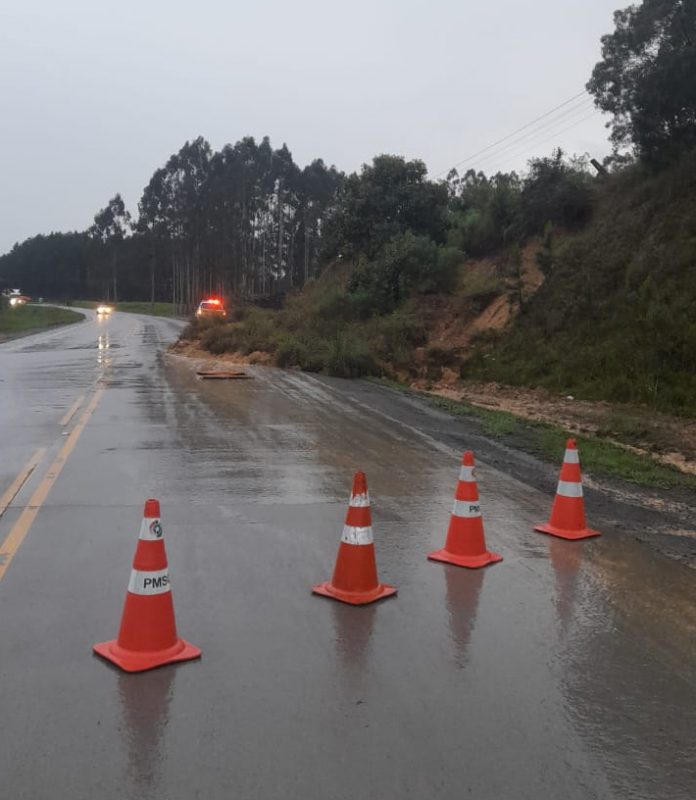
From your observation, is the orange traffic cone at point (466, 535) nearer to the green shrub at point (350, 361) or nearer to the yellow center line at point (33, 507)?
the yellow center line at point (33, 507)

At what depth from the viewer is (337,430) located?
41.9 ft

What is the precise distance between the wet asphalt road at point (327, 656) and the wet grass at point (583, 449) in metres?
2.04

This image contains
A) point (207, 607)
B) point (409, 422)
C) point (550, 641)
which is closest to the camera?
point (550, 641)

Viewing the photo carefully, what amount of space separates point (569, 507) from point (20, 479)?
216 inches

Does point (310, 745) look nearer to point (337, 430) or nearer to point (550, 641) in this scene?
point (550, 641)

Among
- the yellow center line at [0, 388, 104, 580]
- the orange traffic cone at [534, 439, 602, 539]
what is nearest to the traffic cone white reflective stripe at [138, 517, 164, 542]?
the yellow center line at [0, 388, 104, 580]

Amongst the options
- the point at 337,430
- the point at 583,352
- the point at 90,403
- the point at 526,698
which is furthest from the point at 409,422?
the point at 526,698

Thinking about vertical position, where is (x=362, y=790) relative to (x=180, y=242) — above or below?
below

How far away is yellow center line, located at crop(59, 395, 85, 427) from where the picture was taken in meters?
12.7

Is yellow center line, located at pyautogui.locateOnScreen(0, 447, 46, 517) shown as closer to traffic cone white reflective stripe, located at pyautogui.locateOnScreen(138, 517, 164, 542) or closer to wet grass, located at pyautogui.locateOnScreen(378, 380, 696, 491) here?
traffic cone white reflective stripe, located at pyautogui.locateOnScreen(138, 517, 164, 542)

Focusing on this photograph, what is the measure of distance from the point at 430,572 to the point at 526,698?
2034 mm

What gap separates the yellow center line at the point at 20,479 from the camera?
7.62 m

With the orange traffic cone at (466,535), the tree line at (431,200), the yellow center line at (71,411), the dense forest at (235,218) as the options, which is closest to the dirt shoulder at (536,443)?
the orange traffic cone at (466,535)

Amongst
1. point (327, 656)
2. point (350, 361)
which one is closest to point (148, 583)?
point (327, 656)
